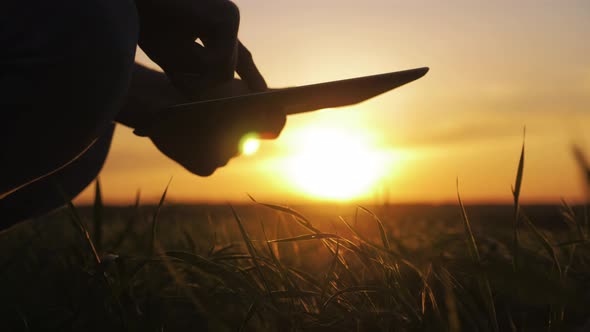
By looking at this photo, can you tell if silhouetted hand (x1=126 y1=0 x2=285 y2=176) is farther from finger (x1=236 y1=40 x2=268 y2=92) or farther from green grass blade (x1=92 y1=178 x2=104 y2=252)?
green grass blade (x1=92 y1=178 x2=104 y2=252)

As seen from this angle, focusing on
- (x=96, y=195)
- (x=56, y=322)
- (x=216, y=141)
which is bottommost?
(x=56, y=322)

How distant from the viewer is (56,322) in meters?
1.16

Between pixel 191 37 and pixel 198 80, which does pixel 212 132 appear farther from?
pixel 191 37

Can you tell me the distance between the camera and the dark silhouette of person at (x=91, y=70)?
91cm

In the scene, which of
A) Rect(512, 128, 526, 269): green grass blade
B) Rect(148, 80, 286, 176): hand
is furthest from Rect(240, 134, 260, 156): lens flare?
Rect(512, 128, 526, 269): green grass blade

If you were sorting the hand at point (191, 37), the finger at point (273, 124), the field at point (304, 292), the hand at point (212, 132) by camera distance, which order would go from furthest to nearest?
the finger at point (273, 124) < the hand at point (212, 132) < the hand at point (191, 37) < the field at point (304, 292)

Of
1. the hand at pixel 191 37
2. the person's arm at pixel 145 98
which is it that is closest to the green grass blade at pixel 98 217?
the person's arm at pixel 145 98

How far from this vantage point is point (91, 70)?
96 cm

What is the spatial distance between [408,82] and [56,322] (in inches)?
37.8

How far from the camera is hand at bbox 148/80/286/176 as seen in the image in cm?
138

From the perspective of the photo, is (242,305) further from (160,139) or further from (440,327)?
(160,139)

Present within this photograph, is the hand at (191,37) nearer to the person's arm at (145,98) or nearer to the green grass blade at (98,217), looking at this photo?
the person's arm at (145,98)

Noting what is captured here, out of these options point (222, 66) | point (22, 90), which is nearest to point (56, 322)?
point (22, 90)

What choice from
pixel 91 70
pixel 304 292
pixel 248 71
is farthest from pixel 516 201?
pixel 248 71
